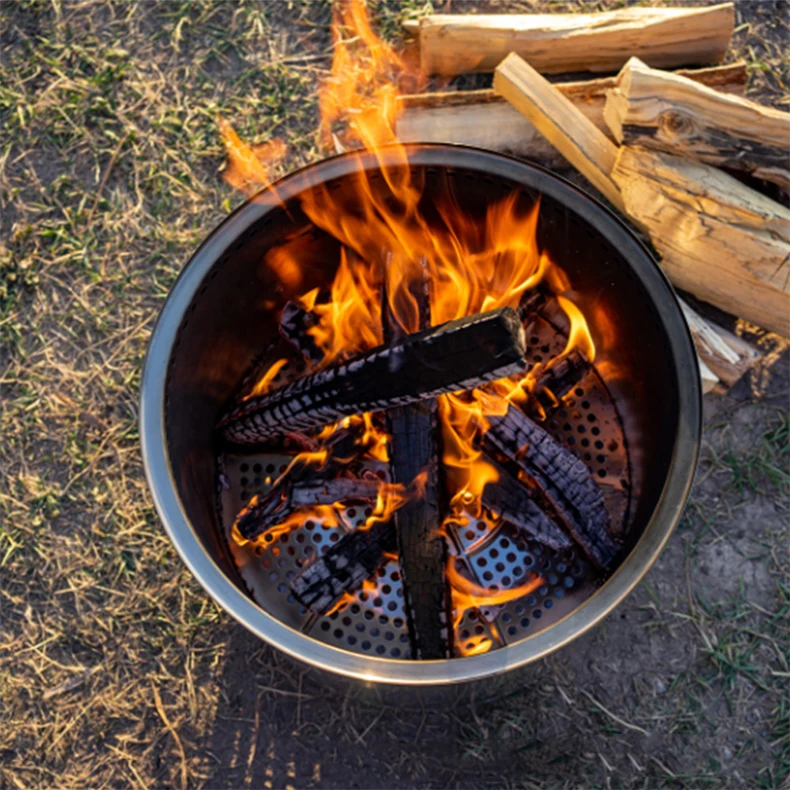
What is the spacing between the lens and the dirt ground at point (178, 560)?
7.34 feet

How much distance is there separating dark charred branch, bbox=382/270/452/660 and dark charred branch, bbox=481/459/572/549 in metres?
0.18

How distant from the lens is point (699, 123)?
2012 millimetres

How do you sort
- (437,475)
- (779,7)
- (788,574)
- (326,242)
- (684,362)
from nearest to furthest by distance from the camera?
(684,362), (437,475), (326,242), (788,574), (779,7)

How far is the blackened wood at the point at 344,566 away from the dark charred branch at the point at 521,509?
0.27 meters

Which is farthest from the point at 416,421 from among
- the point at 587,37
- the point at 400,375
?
the point at 587,37

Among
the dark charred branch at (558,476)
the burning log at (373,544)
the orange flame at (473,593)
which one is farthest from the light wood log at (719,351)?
the orange flame at (473,593)

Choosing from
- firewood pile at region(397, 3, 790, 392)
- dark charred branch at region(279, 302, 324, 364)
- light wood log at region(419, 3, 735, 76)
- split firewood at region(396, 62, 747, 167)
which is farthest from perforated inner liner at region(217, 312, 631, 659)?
light wood log at region(419, 3, 735, 76)

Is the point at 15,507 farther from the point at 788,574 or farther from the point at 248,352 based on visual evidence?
the point at 788,574

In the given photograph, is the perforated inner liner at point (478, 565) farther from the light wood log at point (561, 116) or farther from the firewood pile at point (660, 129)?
the light wood log at point (561, 116)

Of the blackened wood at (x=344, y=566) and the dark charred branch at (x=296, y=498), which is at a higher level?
the dark charred branch at (x=296, y=498)

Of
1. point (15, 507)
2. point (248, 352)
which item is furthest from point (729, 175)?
point (15, 507)

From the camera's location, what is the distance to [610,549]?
1886mm

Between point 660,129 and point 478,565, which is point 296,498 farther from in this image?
point 660,129

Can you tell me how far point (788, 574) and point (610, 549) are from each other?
2.62 ft
